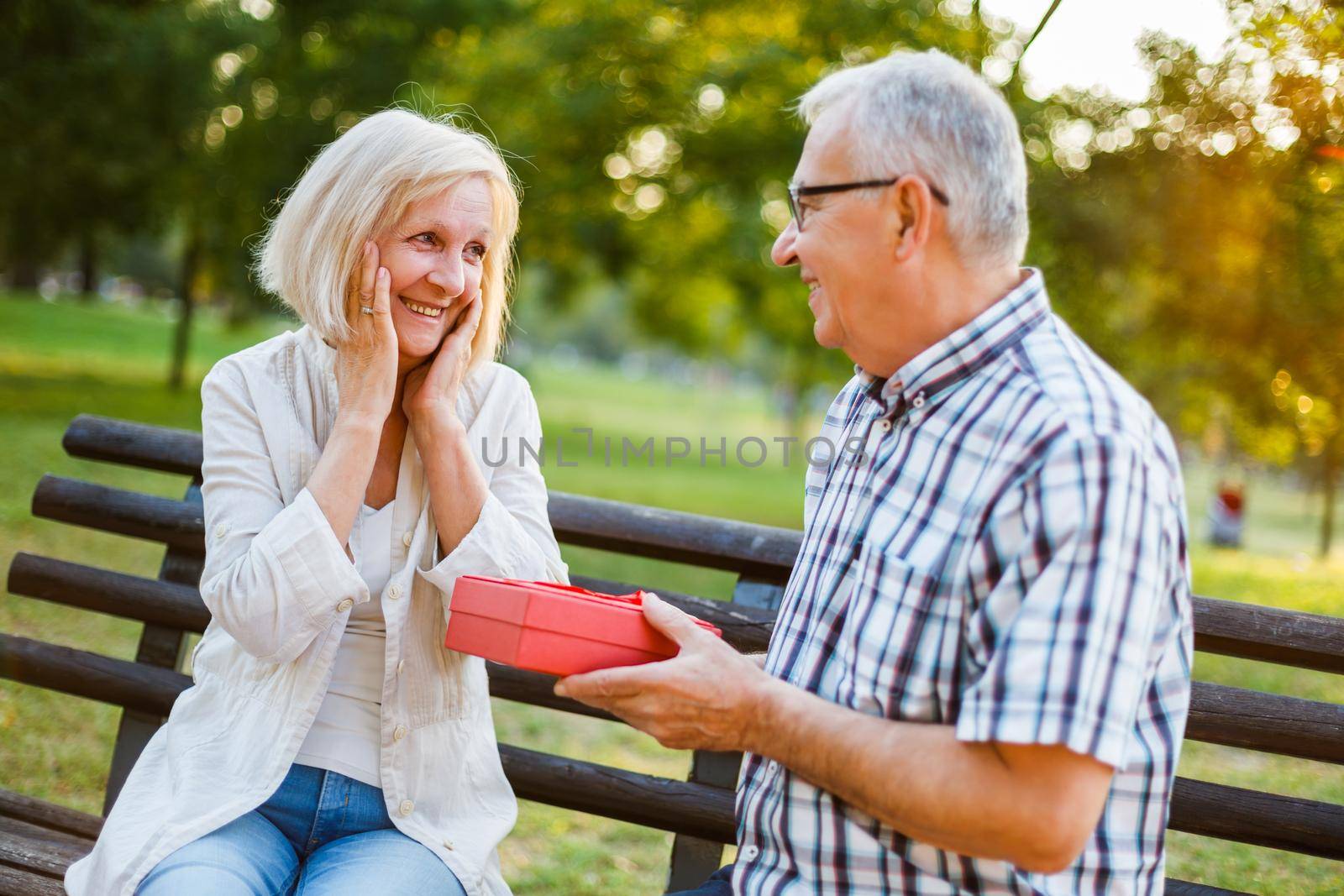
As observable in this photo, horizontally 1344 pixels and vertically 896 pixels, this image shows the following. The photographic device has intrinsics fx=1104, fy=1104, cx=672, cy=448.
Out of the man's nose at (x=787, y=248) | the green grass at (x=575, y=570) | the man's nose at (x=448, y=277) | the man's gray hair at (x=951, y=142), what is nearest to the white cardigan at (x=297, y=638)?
the man's nose at (x=448, y=277)

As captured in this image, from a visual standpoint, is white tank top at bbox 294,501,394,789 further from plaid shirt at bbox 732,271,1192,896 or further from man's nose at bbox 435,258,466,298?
plaid shirt at bbox 732,271,1192,896

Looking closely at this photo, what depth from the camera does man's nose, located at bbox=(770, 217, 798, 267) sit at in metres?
1.96

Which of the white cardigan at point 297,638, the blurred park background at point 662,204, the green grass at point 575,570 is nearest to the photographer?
the white cardigan at point 297,638

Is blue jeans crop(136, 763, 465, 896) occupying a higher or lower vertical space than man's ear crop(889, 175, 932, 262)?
lower

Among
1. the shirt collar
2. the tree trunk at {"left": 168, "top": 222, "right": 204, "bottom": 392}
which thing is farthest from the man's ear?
the tree trunk at {"left": 168, "top": 222, "right": 204, "bottom": 392}

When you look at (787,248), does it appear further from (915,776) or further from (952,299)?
(915,776)

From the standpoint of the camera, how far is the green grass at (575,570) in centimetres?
389

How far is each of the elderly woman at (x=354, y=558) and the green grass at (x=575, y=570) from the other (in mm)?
1560

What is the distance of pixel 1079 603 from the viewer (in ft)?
4.78

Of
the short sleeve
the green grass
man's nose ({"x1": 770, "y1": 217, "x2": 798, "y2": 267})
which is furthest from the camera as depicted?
the green grass

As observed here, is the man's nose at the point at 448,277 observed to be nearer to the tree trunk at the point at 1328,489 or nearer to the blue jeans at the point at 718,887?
the blue jeans at the point at 718,887

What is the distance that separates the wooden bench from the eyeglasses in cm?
116

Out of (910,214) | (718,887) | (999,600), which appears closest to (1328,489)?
(718,887)

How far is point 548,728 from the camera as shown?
550 centimetres
